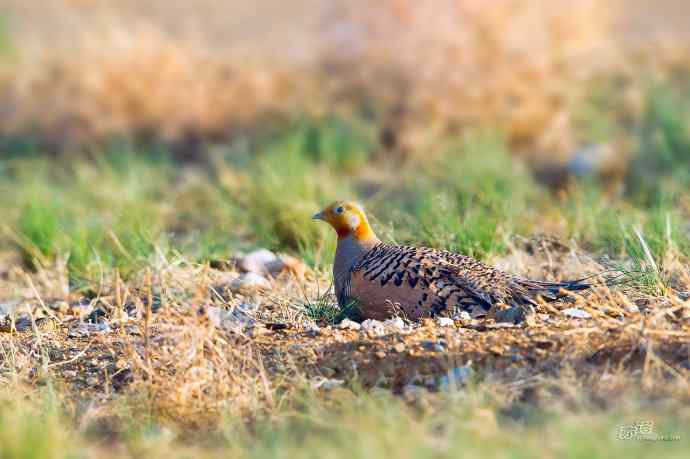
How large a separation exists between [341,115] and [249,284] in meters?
4.44

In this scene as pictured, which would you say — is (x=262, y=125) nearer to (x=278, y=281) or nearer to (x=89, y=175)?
(x=89, y=175)

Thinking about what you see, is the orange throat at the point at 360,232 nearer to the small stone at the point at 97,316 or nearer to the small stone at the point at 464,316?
the small stone at the point at 464,316

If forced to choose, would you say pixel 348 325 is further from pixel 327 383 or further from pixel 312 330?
pixel 327 383

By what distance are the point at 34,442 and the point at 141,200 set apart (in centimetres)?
503

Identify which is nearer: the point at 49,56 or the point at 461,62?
the point at 461,62

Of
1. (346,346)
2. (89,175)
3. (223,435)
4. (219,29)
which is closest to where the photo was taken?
(223,435)

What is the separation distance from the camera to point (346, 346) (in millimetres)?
4320

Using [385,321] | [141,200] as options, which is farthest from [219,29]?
[385,321]

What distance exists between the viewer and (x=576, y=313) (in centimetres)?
457

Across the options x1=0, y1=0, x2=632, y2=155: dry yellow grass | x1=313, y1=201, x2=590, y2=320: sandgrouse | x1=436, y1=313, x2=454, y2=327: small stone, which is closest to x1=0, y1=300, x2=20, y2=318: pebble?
x1=313, y1=201, x2=590, y2=320: sandgrouse

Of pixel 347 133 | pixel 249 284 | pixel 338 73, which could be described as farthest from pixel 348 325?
pixel 338 73

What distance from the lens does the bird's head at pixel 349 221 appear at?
517 centimetres

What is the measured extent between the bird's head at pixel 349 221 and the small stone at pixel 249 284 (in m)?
0.59

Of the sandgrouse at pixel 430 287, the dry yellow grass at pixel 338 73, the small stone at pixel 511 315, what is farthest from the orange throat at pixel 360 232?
the dry yellow grass at pixel 338 73
